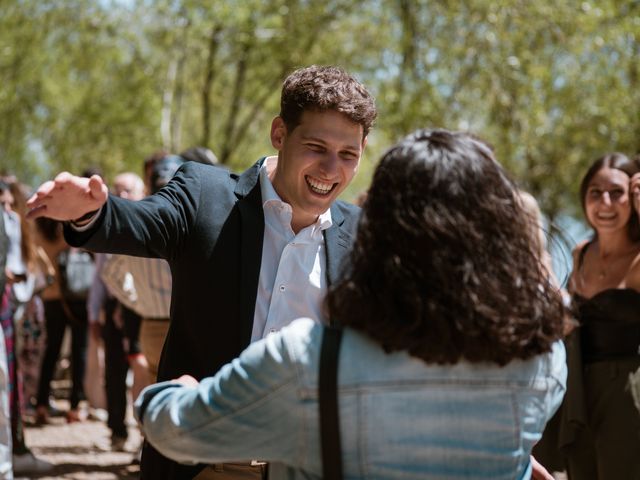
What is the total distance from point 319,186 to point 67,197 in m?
0.95

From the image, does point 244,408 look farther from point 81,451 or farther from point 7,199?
point 81,451

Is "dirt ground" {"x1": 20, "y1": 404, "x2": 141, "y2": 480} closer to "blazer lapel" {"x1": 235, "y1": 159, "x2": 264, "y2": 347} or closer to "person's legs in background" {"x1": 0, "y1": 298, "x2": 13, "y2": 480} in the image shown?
"person's legs in background" {"x1": 0, "y1": 298, "x2": 13, "y2": 480}

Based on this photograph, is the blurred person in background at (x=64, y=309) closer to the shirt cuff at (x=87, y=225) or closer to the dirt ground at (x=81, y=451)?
the dirt ground at (x=81, y=451)

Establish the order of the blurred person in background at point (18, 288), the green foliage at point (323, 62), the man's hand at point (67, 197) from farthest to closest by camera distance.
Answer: the green foliage at point (323, 62) < the blurred person in background at point (18, 288) < the man's hand at point (67, 197)

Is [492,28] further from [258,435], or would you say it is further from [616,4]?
[258,435]

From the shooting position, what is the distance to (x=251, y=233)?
3090 millimetres

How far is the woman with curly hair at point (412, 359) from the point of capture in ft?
6.60

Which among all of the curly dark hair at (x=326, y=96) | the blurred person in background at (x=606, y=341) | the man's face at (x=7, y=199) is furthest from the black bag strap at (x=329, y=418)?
the man's face at (x=7, y=199)

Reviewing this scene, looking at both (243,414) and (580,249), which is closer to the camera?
(243,414)


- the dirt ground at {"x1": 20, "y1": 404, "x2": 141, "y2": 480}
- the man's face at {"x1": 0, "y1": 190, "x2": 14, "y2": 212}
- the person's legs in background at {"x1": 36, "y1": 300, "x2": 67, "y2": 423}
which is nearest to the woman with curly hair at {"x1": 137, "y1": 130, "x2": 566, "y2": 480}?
the dirt ground at {"x1": 20, "y1": 404, "x2": 141, "y2": 480}

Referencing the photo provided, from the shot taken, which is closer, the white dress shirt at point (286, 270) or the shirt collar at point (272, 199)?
the white dress shirt at point (286, 270)

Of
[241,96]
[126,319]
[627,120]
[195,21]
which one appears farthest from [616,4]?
[241,96]

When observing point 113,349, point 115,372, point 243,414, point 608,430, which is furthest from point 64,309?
point 243,414

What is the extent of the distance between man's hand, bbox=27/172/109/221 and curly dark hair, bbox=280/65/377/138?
889mm
